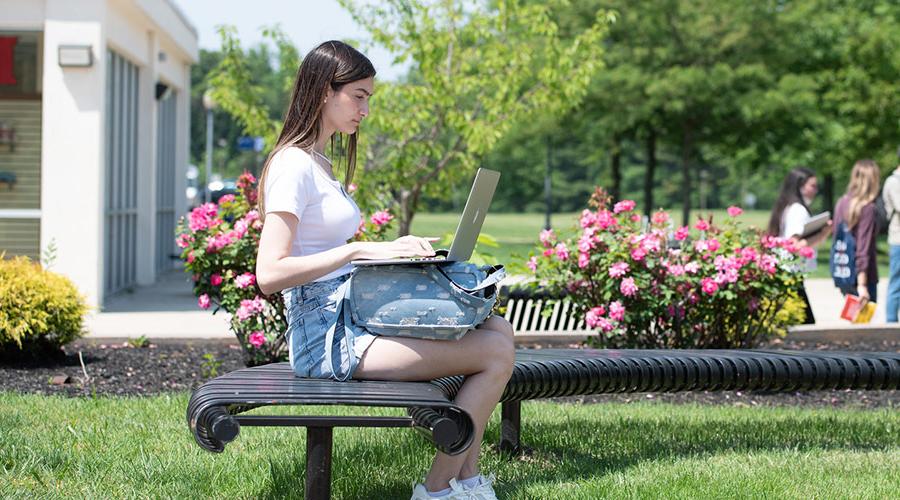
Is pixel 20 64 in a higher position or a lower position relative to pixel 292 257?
higher

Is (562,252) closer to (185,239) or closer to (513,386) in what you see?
(185,239)

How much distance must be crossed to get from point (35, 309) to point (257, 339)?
1.42 meters

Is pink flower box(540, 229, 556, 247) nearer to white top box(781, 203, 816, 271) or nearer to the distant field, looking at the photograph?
the distant field

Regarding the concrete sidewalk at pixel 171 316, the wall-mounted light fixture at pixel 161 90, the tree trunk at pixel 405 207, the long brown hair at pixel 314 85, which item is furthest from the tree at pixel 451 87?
the long brown hair at pixel 314 85

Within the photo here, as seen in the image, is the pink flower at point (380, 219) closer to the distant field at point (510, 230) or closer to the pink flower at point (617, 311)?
the distant field at point (510, 230)

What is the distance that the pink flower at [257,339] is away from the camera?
7.55 meters

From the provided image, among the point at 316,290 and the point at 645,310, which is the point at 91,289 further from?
the point at 316,290

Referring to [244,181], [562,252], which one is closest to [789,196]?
[562,252]

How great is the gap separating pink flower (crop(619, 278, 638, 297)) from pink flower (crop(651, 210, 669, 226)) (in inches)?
25.7

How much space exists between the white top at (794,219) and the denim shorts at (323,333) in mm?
6487

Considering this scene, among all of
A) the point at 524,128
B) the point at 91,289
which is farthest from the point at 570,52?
the point at 524,128

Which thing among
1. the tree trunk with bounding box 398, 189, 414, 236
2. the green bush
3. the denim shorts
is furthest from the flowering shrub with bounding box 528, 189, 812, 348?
the tree trunk with bounding box 398, 189, 414, 236

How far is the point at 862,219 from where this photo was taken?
37.3 feet

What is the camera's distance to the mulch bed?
7348mm
